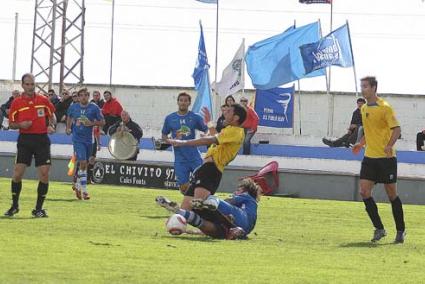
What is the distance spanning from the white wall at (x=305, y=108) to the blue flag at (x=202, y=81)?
98.7 inches

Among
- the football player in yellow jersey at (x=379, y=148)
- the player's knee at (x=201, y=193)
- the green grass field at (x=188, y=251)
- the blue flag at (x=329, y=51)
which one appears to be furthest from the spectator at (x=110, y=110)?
the football player in yellow jersey at (x=379, y=148)

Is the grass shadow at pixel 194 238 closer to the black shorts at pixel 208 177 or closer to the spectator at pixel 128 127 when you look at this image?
the black shorts at pixel 208 177

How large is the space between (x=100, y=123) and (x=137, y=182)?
302 inches

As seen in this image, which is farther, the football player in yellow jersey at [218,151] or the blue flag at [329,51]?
the blue flag at [329,51]

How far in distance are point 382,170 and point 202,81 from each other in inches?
783

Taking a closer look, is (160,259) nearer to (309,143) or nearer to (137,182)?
(137,182)

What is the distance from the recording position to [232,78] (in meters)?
37.5

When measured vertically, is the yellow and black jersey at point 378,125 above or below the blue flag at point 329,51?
below

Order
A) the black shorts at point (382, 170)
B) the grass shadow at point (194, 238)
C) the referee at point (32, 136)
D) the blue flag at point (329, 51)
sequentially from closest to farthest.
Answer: the grass shadow at point (194, 238)
the black shorts at point (382, 170)
the referee at point (32, 136)
the blue flag at point (329, 51)

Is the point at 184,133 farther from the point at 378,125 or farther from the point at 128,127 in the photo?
the point at 128,127

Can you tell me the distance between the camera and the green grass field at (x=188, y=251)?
11.0m

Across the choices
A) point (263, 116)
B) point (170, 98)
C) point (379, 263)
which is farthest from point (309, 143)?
point (379, 263)

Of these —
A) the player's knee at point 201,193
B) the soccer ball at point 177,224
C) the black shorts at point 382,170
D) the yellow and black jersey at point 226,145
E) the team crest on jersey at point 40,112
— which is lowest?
the soccer ball at point 177,224

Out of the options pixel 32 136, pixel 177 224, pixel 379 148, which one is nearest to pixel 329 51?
pixel 32 136
